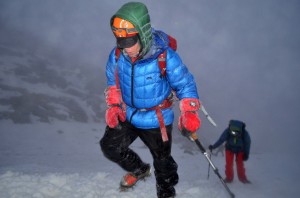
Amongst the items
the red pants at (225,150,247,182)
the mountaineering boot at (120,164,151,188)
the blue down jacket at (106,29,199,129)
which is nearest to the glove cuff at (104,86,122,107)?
the blue down jacket at (106,29,199,129)

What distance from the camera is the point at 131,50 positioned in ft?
12.2

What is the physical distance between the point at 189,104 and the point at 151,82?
2.37ft

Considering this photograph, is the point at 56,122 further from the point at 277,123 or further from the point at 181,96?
the point at 277,123

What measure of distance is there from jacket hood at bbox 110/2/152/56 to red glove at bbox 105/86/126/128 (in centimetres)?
113

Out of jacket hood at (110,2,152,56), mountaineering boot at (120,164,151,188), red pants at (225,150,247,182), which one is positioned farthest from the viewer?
red pants at (225,150,247,182)

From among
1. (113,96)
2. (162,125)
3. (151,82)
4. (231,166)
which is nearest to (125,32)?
(151,82)

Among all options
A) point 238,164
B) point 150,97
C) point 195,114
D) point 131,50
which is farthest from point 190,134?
point 238,164

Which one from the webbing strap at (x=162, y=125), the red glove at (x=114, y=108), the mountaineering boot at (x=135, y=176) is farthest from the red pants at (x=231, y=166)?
the red glove at (x=114, y=108)

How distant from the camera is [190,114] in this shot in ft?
A: 12.7

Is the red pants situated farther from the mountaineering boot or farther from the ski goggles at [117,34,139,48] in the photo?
the ski goggles at [117,34,139,48]

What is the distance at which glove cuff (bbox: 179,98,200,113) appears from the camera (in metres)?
3.82

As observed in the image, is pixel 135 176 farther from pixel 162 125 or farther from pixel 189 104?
pixel 189 104

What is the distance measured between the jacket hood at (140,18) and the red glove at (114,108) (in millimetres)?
1130

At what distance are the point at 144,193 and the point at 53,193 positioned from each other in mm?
2052
